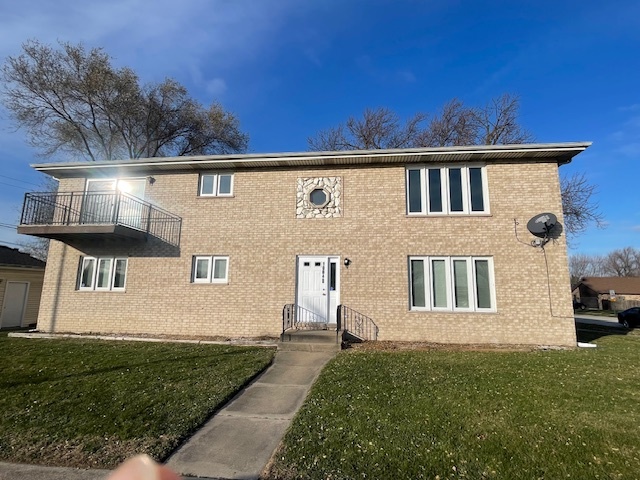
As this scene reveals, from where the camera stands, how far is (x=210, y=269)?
1126cm

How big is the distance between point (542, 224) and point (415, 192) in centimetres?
361

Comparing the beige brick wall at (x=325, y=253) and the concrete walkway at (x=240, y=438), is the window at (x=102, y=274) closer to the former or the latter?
the beige brick wall at (x=325, y=253)

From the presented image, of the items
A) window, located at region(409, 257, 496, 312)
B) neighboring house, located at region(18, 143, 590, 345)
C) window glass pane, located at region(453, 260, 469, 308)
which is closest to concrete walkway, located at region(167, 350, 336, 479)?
neighboring house, located at region(18, 143, 590, 345)

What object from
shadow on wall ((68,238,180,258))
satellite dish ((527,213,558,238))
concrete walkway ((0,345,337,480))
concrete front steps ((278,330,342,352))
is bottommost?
concrete walkway ((0,345,337,480))

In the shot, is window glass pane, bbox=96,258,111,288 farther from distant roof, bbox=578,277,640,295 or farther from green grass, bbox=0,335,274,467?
distant roof, bbox=578,277,640,295

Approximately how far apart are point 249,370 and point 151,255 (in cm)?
643

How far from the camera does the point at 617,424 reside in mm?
4418

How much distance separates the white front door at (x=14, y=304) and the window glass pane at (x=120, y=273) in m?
10.5

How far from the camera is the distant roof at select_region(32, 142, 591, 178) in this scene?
10.1 m

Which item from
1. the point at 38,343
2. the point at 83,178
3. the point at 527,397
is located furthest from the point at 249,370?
the point at 83,178

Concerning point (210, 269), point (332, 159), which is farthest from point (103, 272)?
point (332, 159)

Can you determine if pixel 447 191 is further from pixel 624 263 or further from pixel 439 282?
pixel 624 263

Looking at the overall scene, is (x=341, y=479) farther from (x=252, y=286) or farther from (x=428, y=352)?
(x=252, y=286)

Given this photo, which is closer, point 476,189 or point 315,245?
point 476,189
